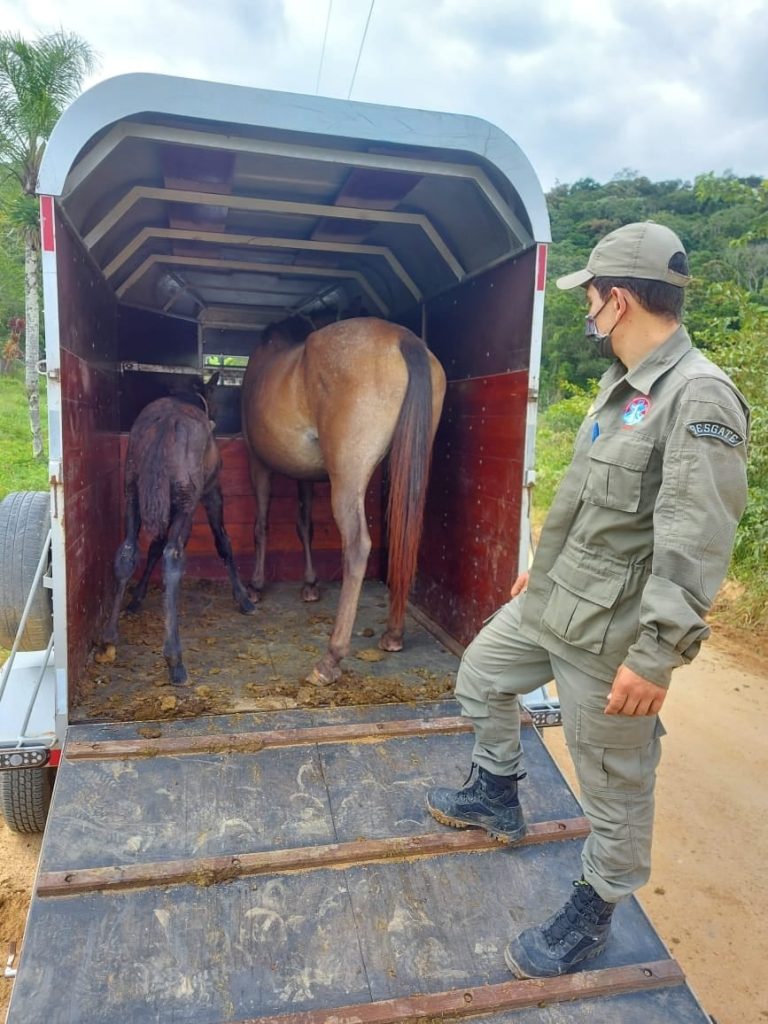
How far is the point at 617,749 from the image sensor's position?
64.1 inches

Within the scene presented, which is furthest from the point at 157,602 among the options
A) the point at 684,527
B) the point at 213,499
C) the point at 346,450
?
the point at 684,527

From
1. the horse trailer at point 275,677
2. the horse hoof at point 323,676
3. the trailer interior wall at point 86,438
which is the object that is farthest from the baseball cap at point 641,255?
the horse hoof at point 323,676

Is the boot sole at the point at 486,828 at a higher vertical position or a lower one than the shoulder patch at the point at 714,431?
lower

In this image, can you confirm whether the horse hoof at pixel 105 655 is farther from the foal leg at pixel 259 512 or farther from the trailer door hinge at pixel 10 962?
the foal leg at pixel 259 512

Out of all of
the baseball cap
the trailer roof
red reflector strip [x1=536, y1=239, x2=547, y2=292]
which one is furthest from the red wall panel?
the baseball cap

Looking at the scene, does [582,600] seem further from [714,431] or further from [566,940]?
[566,940]

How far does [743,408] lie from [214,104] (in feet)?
6.25

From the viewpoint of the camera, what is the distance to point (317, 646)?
139 inches

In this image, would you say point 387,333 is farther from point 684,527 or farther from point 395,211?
point 684,527

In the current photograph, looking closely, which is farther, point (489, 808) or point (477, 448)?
point (477, 448)

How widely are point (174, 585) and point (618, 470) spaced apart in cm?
208

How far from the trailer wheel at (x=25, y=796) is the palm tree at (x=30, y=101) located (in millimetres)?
10486

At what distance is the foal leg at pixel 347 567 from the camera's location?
118 inches

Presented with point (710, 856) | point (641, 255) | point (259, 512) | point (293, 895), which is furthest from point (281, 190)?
point (710, 856)
